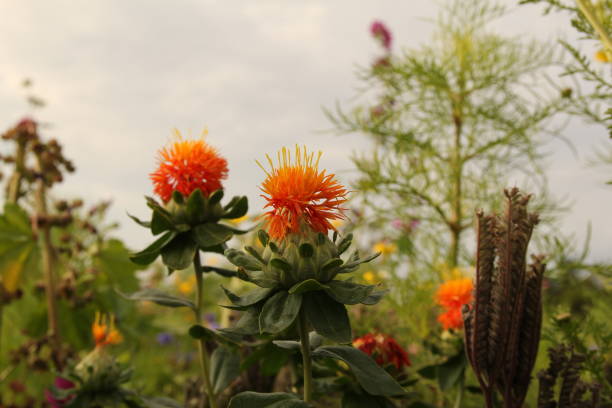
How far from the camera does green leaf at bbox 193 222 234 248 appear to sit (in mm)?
1116

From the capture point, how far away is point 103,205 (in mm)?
3000

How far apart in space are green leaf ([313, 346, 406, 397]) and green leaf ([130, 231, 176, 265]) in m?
0.45

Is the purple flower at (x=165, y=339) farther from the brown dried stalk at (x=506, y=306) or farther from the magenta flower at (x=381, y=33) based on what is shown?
the brown dried stalk at (x=506, y=306)

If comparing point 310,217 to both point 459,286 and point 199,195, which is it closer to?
point 199,195

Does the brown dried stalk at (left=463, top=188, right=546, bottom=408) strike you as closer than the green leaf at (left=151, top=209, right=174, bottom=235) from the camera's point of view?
Yes

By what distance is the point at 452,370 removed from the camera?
133 centimetres

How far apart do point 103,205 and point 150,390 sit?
1.19 m

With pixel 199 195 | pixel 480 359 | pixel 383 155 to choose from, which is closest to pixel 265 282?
pixel 199 195

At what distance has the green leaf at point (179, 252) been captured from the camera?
1131mm

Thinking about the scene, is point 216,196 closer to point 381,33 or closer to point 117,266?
point 117,266

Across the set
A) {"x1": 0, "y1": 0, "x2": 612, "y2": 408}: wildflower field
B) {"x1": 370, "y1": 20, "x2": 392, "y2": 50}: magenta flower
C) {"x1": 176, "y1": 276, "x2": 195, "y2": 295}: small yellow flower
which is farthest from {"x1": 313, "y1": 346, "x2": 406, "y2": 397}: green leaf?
{"x1": 176, "y1": 276, "x2": 195, "y2": 295}: small yellow flower

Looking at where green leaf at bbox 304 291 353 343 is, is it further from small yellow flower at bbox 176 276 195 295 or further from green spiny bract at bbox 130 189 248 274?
small yellow flower at bbox 176 276 195 295

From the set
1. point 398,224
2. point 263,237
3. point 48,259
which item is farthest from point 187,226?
point 398,224

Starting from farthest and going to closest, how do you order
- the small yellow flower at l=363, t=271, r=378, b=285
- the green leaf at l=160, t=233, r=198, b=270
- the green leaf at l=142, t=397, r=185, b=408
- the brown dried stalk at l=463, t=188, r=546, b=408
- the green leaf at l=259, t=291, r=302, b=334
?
1. the small yellow flower at l=363, t=271, r=378, b=285
2. the green leaf at l=142, t=397, r=185, b=408
3. the green leaf at l=160, t=233, r=198, b=270
4. the brown dried stalk at l=463, t=188, r=546, b=408
5. the green leaf at l=259, t=291, r=302, b=334
